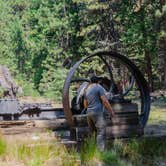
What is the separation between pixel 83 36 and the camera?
34562 mm

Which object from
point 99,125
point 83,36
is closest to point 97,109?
point 99,125

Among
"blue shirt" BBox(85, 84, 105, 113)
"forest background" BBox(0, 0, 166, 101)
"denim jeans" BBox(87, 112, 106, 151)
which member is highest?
"forest background" BBox(0, 0, 166, 101)

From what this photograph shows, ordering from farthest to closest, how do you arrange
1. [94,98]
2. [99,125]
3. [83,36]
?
[83,36] → [99,125] → [94,98]

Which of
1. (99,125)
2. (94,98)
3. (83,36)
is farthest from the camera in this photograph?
(83,36)

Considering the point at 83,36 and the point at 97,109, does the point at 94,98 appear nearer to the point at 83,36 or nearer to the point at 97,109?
the point at 97,109

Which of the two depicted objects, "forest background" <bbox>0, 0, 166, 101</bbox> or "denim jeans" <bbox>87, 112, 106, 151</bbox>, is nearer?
"denim jeans" <bbox>87, 112, 106, 151</bbox>

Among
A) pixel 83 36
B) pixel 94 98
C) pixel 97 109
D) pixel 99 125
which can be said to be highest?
pixel 83 36

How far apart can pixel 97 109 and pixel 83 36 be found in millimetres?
26116

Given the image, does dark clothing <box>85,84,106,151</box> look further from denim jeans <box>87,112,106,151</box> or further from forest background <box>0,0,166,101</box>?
forest background <box>0,0,166,101</box>

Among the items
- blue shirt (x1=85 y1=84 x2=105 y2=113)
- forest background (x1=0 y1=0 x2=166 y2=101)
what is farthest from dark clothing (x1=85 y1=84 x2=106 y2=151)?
forest background (x1=0 y1=0 x2=166 y2=101)

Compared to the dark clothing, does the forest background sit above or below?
above

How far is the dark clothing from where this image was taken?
28.7 ft

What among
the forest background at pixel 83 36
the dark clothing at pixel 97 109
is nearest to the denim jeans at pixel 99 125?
the dark clothing at pixel 97 109

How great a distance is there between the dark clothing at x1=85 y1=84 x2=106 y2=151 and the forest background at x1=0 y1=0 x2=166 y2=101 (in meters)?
14.3
